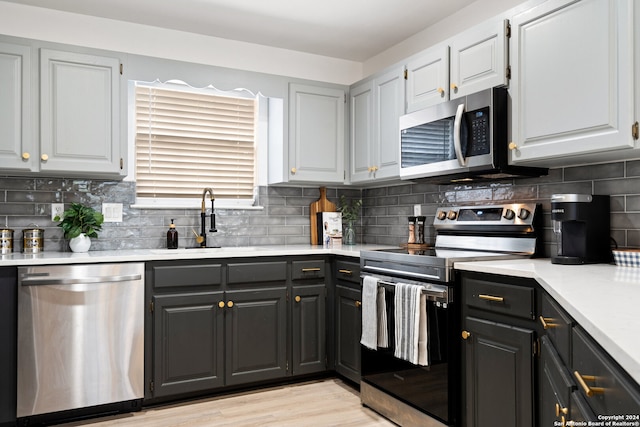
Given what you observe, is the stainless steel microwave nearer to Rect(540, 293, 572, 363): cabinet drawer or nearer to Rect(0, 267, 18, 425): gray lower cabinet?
Rect(540, 293, 572, 363): cabinet drawer

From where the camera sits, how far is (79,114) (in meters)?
3.02

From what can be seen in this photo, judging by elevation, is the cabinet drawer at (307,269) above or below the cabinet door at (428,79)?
Answer: below

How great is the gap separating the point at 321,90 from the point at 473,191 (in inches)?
55.4

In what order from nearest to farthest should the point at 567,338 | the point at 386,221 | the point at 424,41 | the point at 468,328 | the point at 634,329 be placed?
the point at 634,329, the point at 567,338, the point at 468,328, the point at 424,41, the point at 386,221

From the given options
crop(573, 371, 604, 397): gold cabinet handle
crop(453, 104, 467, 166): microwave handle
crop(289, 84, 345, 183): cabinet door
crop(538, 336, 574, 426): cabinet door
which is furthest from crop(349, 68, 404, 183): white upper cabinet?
crop(573, 371, 604, 397): gold cabinet handle

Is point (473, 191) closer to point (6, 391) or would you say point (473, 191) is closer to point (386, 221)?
point (386, 221)

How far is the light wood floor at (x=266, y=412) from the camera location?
2.75m

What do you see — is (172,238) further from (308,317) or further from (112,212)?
(308,317)

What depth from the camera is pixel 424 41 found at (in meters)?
3.60

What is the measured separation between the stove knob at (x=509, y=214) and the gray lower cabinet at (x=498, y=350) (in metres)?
0.65

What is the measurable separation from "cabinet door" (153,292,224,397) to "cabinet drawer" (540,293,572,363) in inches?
76.3

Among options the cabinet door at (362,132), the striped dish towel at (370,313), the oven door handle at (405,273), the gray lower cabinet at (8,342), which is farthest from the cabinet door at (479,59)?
the gray lower cabinet at (8,342)

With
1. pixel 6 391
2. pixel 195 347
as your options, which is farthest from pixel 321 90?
pixel 6 391

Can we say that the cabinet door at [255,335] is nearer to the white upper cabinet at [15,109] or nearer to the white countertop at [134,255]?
the white countertop at [134,255]
